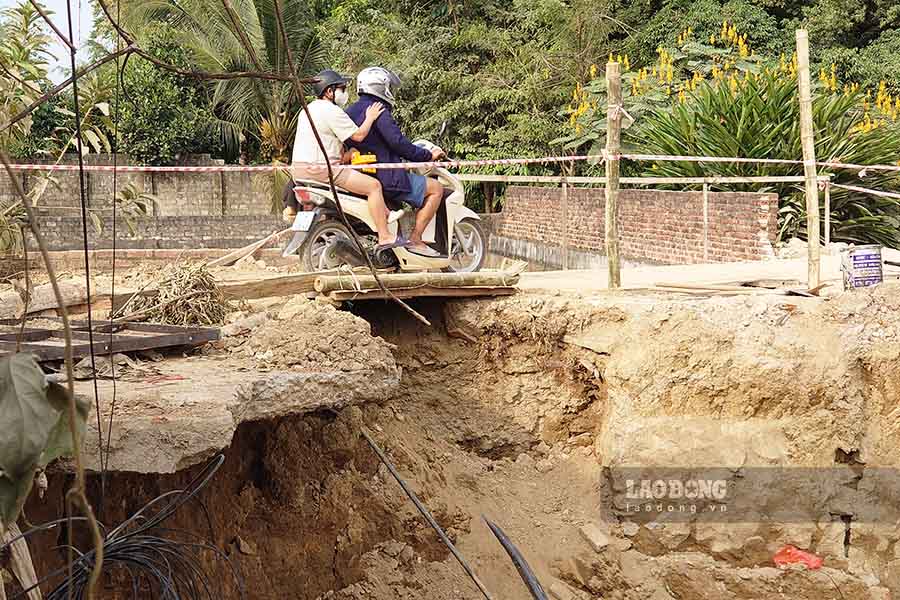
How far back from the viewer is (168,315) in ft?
18.4

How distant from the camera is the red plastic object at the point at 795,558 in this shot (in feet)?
19.8

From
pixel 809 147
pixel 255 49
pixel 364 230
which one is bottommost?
pixel 364 230

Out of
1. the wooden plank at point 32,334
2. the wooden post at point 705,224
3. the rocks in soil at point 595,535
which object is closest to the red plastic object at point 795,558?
the rocks in soil at point 595,535

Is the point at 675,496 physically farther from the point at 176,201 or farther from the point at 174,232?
the point at 176,201

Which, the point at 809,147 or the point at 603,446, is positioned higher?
the point at 809,147

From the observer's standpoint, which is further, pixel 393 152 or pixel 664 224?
pixel 664 224

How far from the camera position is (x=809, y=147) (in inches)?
251

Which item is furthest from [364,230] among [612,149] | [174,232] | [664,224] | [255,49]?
[255,49]

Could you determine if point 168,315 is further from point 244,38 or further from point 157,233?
point 157,233

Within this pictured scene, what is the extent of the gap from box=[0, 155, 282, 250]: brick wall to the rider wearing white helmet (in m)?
5.91

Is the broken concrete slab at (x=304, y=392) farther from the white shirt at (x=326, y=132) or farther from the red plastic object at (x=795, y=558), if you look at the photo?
the red plastic object at (x=795, y=558)

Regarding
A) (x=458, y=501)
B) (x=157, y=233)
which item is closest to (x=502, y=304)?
(x=458, y=501)

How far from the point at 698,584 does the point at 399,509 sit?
1937 millimetres

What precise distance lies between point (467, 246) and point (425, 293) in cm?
130
